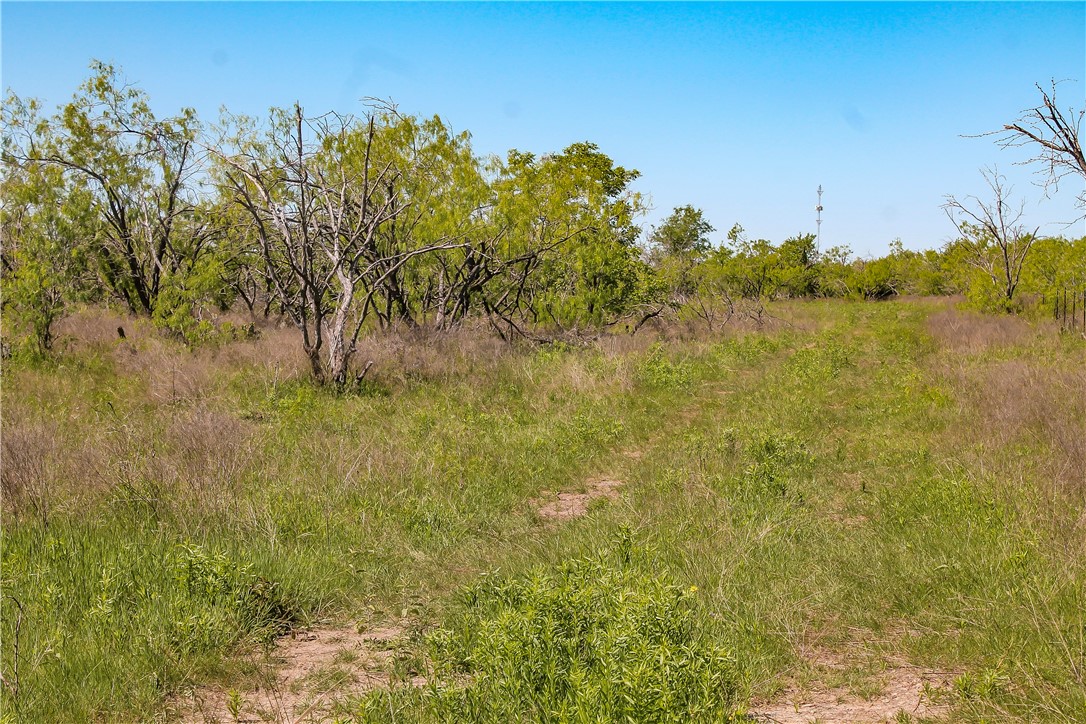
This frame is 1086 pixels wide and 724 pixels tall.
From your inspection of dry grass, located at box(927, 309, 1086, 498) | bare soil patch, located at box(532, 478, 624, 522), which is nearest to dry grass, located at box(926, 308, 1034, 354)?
dry grass, located at box(927, 309, 1086, 498)

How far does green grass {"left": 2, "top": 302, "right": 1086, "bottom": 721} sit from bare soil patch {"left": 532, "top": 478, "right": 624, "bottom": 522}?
196 mm

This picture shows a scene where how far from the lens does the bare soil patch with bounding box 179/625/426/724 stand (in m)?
3.23

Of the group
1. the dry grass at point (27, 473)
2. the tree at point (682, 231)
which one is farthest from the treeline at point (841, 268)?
the dry grass at point (27, 473)

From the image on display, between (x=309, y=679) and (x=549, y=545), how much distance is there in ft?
6.32

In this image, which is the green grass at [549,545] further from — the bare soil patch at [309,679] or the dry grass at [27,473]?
the bare soil patch at [309,679]

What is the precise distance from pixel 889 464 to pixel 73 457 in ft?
23.0

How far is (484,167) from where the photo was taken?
1602cm

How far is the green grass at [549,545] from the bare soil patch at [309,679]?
15 centimetres

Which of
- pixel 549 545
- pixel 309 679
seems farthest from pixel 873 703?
pixel 309 679

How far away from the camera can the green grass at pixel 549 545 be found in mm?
3178

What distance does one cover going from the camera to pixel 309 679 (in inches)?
139

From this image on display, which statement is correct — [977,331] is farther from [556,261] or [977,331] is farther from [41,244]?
[41,244]

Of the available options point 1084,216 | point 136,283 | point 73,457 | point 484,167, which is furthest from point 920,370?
point 136,283

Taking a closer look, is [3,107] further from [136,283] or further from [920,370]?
[920,370]
